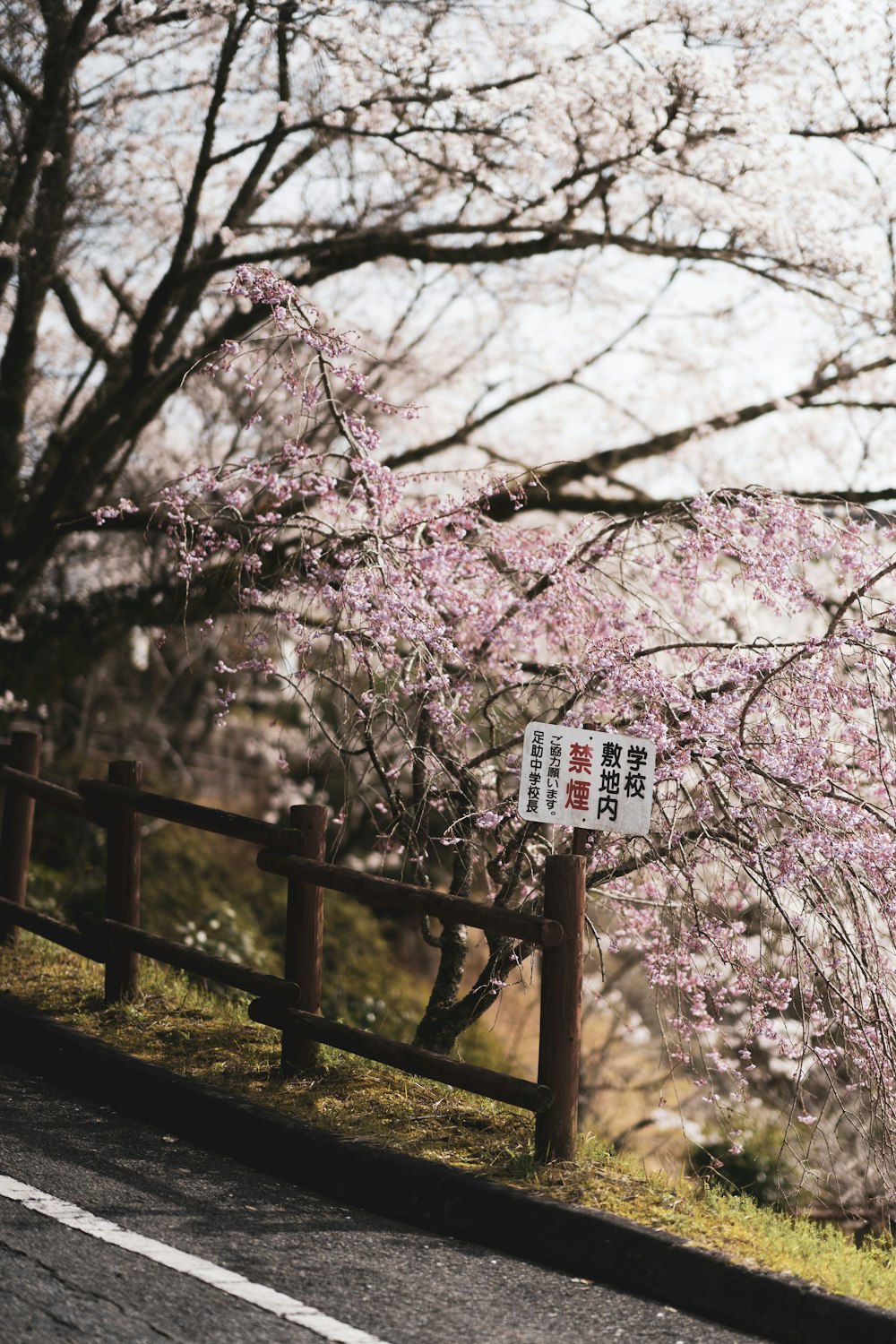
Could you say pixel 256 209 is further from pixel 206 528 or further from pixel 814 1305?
pixel 814 1305

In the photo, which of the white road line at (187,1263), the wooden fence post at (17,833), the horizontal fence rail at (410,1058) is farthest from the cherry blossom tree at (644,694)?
the white road line at (187,1263)

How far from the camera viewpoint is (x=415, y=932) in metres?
16.6

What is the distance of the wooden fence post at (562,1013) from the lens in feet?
15.0

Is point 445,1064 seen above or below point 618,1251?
above

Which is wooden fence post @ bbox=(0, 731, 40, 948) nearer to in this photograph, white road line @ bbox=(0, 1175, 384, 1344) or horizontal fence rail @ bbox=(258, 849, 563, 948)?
horizontal fence rail @ bbox=(258, 849, 563, 948)

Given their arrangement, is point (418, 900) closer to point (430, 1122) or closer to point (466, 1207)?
point (430, 1122)

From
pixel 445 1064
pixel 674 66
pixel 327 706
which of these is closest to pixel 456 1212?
pixel 445 1064

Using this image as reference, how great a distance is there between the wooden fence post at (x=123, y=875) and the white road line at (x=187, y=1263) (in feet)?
6.45

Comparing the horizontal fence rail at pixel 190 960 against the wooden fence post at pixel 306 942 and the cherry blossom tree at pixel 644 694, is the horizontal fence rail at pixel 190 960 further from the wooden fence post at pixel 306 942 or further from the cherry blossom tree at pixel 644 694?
the cherry blossom tree at pixel 644 694

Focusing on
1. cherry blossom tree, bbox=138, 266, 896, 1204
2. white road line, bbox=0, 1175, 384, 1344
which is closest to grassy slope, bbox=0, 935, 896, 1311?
cherry blossom tree, bbox=138, 266, 896, 1204

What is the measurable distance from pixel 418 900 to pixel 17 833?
3424mm

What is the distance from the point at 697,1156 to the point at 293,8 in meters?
10.9

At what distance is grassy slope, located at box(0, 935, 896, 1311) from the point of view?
13.5ft

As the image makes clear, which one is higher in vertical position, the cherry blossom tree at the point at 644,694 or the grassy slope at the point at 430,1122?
the cherry blossom tree at the point at 644,694
